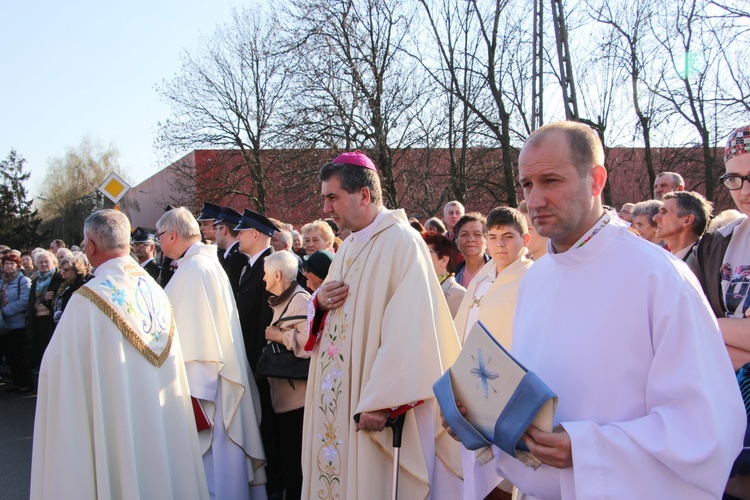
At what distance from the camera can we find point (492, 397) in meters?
1.90

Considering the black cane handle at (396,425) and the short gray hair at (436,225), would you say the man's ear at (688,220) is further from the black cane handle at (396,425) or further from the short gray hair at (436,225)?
the short gray hair at (436,225)

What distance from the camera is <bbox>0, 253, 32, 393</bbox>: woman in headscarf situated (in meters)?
10.1

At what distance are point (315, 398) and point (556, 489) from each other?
1.96 m

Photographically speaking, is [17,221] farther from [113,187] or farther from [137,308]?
[137,308]

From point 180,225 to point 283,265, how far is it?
0.95 metres

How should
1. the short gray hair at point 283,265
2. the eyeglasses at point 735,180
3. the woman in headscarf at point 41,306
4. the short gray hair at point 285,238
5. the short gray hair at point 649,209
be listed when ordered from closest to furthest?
the eyeglasses at point 735,180
the short gray hair at point 283,265
the short gray hair at point 649,209
the short gray hair at point 285,238
the woman in headscarf at point 41,306

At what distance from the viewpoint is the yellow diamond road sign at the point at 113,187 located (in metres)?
10.3

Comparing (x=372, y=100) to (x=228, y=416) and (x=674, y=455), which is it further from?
(x=674, y=455)

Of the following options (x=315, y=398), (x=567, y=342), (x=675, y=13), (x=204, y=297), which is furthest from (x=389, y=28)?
(x=567, y=342)

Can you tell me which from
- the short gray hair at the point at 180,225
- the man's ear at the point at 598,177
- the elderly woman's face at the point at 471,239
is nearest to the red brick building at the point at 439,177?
the elderly woman's face at the point at 471,239

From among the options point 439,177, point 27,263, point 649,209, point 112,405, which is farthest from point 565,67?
point 27,263

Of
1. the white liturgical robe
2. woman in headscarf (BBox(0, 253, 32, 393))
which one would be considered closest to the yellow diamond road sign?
woman in headscarf (BBox(0, 253, 32, 393))

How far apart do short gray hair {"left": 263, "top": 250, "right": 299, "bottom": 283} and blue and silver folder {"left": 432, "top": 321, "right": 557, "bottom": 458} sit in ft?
9.41

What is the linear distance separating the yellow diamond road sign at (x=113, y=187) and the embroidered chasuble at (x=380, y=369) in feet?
26.1
